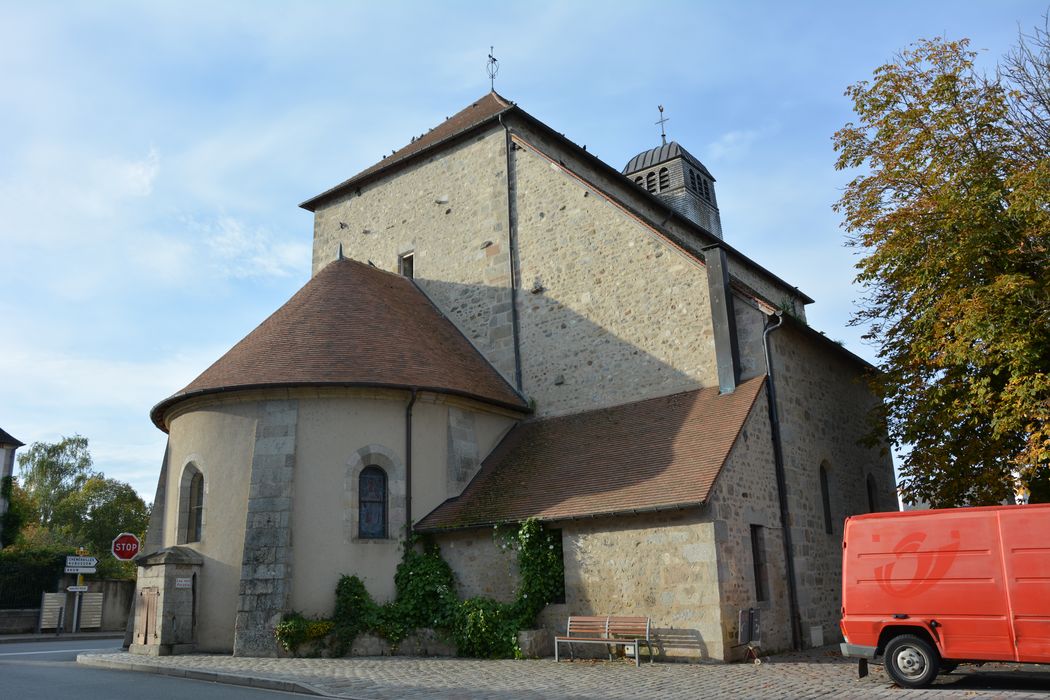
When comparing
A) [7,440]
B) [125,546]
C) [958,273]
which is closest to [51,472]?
[7,440]

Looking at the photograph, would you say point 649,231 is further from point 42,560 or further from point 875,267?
point 42,560

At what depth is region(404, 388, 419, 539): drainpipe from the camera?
15.3 metres

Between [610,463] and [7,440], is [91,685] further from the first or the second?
[7,440]

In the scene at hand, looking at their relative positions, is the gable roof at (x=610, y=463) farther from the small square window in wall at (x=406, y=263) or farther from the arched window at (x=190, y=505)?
the small square window in wall at (x=406, y=263)

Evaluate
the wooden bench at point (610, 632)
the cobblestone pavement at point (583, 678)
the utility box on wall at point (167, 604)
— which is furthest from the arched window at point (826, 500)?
the utility box on wall at point (167, 604)

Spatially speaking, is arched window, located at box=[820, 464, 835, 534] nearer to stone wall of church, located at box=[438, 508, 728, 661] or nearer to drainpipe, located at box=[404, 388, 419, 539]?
stone wall of church, located at box=[438, 508, 728, 661]

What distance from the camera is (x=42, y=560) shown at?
989 inches

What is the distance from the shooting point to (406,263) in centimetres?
2188

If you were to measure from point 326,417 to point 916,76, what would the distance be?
A: 1250 cm

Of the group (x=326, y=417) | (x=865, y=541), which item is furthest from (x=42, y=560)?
(x=865, y=541)

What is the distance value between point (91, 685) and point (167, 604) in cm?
366

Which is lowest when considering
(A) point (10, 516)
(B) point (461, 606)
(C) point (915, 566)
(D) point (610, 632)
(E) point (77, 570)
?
(D) point (610, 632)

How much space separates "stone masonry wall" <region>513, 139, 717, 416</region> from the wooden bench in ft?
16.0

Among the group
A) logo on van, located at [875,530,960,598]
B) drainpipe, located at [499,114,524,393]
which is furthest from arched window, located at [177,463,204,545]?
logo on van, located at [875,530,960,598]
